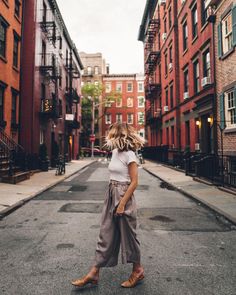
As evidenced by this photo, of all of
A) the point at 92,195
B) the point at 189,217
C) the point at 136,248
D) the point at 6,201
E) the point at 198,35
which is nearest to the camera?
the point at 136,248

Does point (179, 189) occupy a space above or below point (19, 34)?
below

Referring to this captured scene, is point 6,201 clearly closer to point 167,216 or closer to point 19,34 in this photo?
point 167,216

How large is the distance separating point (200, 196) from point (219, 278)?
593cm

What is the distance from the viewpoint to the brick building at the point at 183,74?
16220 millimetres

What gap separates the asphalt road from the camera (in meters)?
3.31

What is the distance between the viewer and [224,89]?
43.2ft

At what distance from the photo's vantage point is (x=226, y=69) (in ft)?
43.0

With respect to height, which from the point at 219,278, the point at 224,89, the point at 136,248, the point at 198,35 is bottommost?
the point at 219,278

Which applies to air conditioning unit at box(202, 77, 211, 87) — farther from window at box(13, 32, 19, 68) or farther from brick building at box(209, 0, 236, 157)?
window at box(13, 32, 19, 68)

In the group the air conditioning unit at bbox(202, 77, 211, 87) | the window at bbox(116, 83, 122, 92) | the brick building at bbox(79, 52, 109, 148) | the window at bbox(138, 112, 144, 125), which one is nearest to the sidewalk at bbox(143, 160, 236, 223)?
the air conditioning unit at bbox(202, 77, 211, 87)

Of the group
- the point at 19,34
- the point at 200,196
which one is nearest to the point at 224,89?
the point at 200,196

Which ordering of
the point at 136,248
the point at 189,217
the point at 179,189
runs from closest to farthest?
the point at 136,248 → the point at 189,217 → the point at 179,189

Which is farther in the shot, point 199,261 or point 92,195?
point 92,195

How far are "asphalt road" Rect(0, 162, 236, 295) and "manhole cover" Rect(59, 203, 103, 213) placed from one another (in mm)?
27
